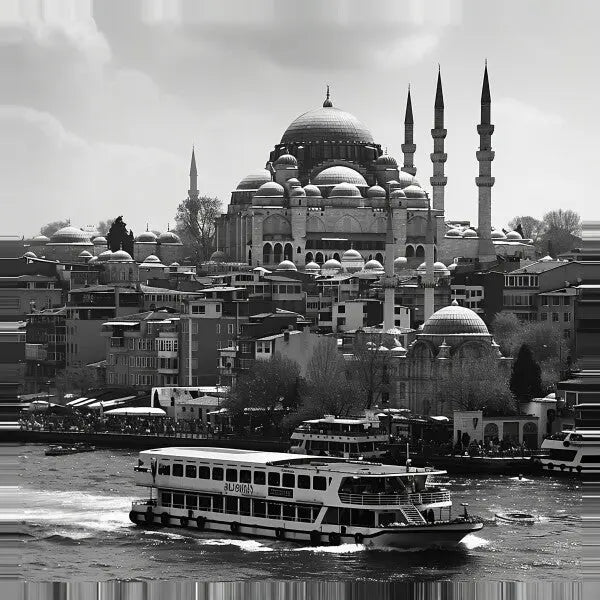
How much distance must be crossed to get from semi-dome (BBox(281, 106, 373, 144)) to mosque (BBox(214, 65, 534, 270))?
39 millimetres

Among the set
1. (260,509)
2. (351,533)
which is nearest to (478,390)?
(260,509)

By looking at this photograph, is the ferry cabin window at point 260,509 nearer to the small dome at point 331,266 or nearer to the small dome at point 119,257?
the small dome at point 331,266

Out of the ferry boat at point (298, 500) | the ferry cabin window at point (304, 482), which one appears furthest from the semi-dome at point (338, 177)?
the ferry cabin window at point (304, 482)

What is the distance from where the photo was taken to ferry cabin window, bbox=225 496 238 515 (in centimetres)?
4372

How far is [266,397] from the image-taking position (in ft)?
208

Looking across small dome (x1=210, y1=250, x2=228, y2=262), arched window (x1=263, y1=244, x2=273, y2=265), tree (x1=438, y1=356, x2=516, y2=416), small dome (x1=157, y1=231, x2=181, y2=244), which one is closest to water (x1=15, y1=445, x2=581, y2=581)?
tree (x1=438, y1=356, x2=516, y2=416)

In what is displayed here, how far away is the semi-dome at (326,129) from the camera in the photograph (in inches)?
3829

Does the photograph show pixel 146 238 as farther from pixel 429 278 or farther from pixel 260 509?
pixel 260 509

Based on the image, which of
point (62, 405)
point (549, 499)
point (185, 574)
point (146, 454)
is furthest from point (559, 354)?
point (185, 574)

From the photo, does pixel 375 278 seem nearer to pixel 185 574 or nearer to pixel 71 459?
pixel 71 459

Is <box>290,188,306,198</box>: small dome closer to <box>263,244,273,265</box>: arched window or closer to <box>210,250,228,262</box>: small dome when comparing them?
<box>263,244,273,265</box>: arched window

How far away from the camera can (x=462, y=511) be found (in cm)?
4472

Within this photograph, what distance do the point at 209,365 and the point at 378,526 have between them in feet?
104

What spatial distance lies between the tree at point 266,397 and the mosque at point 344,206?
22.1m
